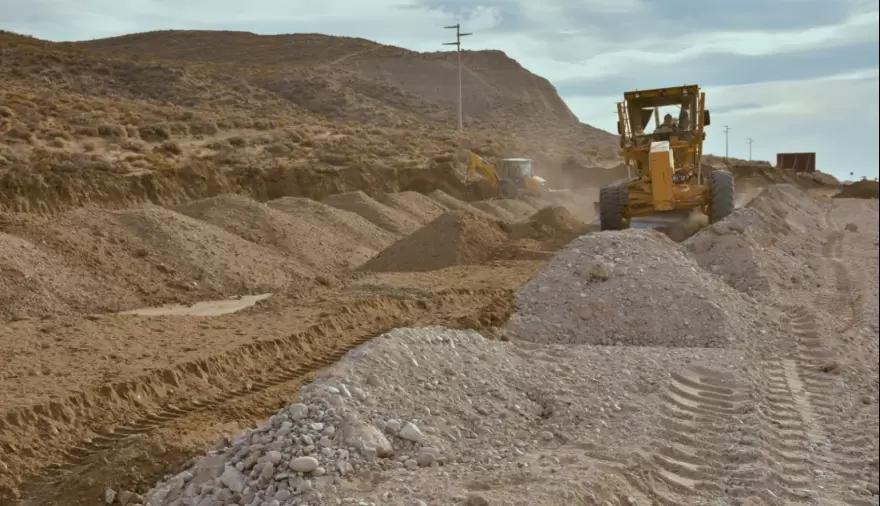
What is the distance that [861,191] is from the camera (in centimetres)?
3584

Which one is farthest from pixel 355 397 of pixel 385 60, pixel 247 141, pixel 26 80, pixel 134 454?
pixel 385 60

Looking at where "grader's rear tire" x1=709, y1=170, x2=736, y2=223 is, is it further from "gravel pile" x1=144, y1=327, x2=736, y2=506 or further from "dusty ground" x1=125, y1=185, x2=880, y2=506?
"gravel pile" x1=144, y1=327, x2=736, y2=506

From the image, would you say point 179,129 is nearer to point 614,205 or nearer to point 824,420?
point 614,205

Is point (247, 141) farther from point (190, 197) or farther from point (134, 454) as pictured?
point (134, 454)

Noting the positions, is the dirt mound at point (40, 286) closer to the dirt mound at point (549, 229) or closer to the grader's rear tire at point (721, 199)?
the dirt mound at point (549, 229)

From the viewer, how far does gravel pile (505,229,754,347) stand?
33.7 ft

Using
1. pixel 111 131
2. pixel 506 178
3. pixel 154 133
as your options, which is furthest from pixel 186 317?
pixel 506 178

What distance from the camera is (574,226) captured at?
65.7 feet

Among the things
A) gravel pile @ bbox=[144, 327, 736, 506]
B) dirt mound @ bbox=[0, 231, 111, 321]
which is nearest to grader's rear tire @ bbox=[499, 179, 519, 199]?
dirt mound @ bbox=[0, 231, 111, 321]

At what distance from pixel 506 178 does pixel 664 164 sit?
14465mm

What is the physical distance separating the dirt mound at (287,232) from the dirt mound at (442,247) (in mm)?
1209

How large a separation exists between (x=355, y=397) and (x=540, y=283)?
16.9 feet

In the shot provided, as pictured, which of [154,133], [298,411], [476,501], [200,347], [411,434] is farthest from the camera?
[154,133]

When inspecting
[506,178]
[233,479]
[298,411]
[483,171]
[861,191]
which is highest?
[483,171]
